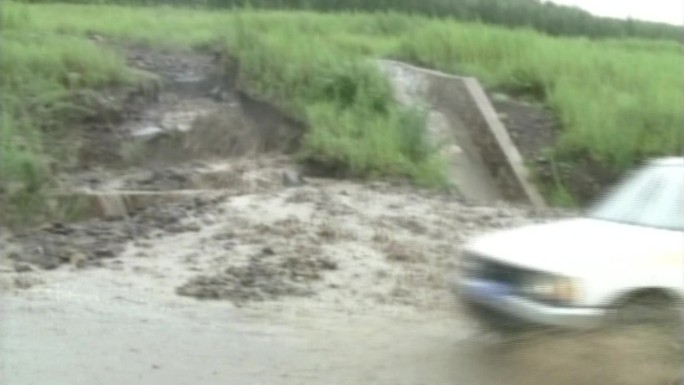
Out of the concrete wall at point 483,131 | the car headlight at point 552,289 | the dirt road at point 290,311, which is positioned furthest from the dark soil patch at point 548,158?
the car headlight at point 552,289

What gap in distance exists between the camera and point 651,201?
5652 mm

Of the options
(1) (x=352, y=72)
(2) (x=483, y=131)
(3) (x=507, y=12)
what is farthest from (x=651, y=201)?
(1) (x=352, y=72)

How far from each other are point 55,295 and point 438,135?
178 inches

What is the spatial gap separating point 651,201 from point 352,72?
6.89 meters

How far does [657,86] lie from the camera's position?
866cm

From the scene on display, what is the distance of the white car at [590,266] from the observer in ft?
16.4

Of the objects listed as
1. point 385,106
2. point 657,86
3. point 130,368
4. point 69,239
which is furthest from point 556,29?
point 130,368

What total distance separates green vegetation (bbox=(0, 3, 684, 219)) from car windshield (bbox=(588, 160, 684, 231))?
2.27 metres

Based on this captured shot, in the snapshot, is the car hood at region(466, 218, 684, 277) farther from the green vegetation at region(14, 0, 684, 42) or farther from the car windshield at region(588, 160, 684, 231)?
the green vegetation at region(14, 0, 684, 42)

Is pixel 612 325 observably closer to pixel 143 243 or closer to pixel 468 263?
pixel 468 263

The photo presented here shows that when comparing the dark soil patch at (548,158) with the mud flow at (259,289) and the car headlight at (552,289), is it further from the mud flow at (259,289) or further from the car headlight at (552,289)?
the car headlight at (552,289)

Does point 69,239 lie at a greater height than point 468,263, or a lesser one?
lesser

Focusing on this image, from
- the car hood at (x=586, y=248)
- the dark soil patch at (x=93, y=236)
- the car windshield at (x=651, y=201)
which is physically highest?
the car windshield at (x=651, y=201)

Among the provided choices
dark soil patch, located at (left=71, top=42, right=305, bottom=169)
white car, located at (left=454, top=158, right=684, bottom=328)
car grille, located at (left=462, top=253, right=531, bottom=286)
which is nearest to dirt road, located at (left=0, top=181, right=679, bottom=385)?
white car, located at (left=454, top=158, right=684, bottom=328)
